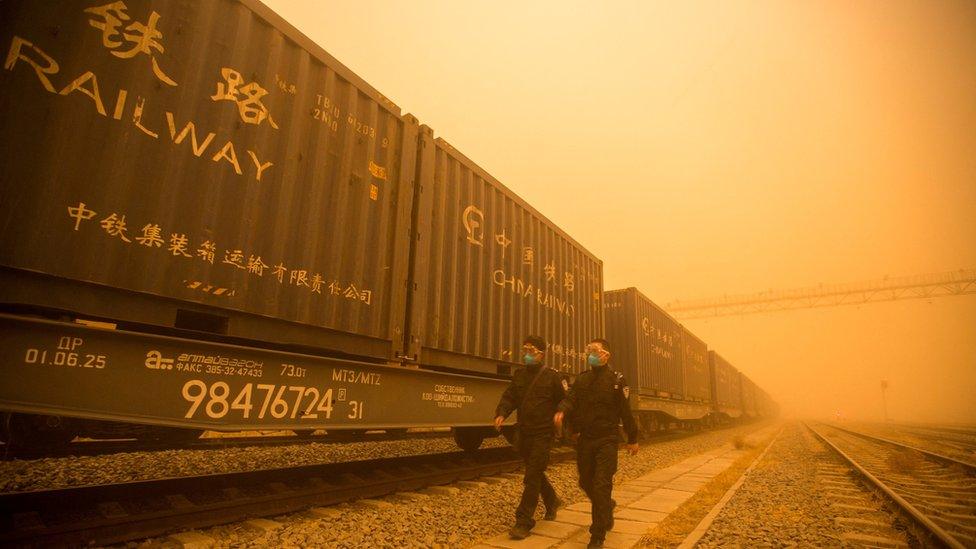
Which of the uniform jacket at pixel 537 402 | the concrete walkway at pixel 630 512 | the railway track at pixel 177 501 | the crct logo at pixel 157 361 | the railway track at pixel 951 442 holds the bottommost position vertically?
the railway track at pixel 951 442

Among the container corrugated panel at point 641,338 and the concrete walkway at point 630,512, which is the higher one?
the container corrugated panel at point 641,338

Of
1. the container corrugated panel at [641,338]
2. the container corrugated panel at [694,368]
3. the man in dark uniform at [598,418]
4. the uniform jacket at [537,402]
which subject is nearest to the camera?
the man in dark uniform at [598,418]

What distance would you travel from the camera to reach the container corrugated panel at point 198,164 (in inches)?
112

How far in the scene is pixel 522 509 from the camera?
393 cm

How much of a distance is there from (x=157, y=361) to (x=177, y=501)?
132 centimetres

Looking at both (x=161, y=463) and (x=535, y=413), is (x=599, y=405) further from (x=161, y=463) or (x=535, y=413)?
(x=161, y=463)

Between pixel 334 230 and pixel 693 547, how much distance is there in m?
4.08

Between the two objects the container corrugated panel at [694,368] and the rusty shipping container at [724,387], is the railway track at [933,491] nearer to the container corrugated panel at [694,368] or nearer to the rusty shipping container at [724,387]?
the container corrugated panel at [694,368]

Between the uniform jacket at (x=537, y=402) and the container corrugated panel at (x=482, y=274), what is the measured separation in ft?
4.49

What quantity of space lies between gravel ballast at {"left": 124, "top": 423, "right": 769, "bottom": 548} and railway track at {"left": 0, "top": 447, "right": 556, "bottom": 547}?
0.49ft

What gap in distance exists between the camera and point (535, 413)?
14.1 ft

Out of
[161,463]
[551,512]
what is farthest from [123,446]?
[551,512]

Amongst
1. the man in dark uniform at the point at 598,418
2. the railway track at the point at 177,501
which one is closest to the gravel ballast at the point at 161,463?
the railway track at the point at 177,501

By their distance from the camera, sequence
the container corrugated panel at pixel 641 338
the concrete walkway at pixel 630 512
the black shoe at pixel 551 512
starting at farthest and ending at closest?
1. the container corrugated panel at pixel 641 338
2. the black shoe at pixel 551 512
3. the concrete walkway at pixel 630 512
